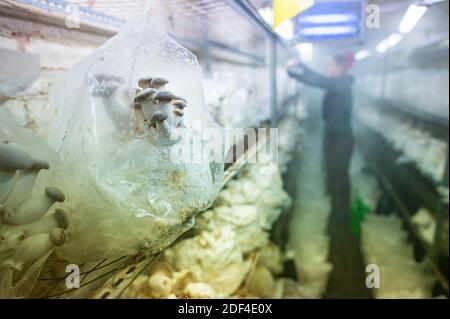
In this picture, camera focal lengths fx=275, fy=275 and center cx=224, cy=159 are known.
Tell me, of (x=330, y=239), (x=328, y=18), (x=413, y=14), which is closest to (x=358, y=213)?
(x=330, y=239)

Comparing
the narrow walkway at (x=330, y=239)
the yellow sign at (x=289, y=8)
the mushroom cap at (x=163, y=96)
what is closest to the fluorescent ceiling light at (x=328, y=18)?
the yellow sign at (x=289, y=8)

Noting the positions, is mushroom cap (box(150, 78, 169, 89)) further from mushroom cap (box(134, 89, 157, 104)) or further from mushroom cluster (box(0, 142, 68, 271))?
mushroom cluster (box(0, 142, 68, 271))

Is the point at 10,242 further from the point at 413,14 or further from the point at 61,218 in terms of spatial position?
the point at 413,14

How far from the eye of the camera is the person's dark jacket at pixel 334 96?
514 cm

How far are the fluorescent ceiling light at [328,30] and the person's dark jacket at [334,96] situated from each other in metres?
1.42

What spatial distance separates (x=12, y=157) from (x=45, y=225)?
0.68 feet

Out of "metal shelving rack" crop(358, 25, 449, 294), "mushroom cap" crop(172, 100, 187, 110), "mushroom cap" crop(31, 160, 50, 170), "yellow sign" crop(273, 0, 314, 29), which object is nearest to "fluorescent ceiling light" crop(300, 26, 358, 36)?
"metal shelving rack" crop(358, 25, 449, 294)

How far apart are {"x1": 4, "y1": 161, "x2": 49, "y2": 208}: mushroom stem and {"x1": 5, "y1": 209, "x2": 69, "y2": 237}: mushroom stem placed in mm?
65

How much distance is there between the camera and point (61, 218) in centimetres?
81

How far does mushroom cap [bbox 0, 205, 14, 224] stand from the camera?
0.69 meters

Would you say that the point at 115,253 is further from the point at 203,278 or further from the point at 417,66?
the point at 417,66

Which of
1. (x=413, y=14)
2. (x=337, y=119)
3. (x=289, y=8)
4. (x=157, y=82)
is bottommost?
(x=337, y=119)

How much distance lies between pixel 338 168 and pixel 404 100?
9.12 feet

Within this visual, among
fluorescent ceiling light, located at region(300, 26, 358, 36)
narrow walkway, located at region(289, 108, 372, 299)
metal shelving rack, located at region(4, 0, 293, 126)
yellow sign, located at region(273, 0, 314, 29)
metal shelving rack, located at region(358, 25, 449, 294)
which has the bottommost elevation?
narrow walkway, located at region(289, 108, 372, 299)
